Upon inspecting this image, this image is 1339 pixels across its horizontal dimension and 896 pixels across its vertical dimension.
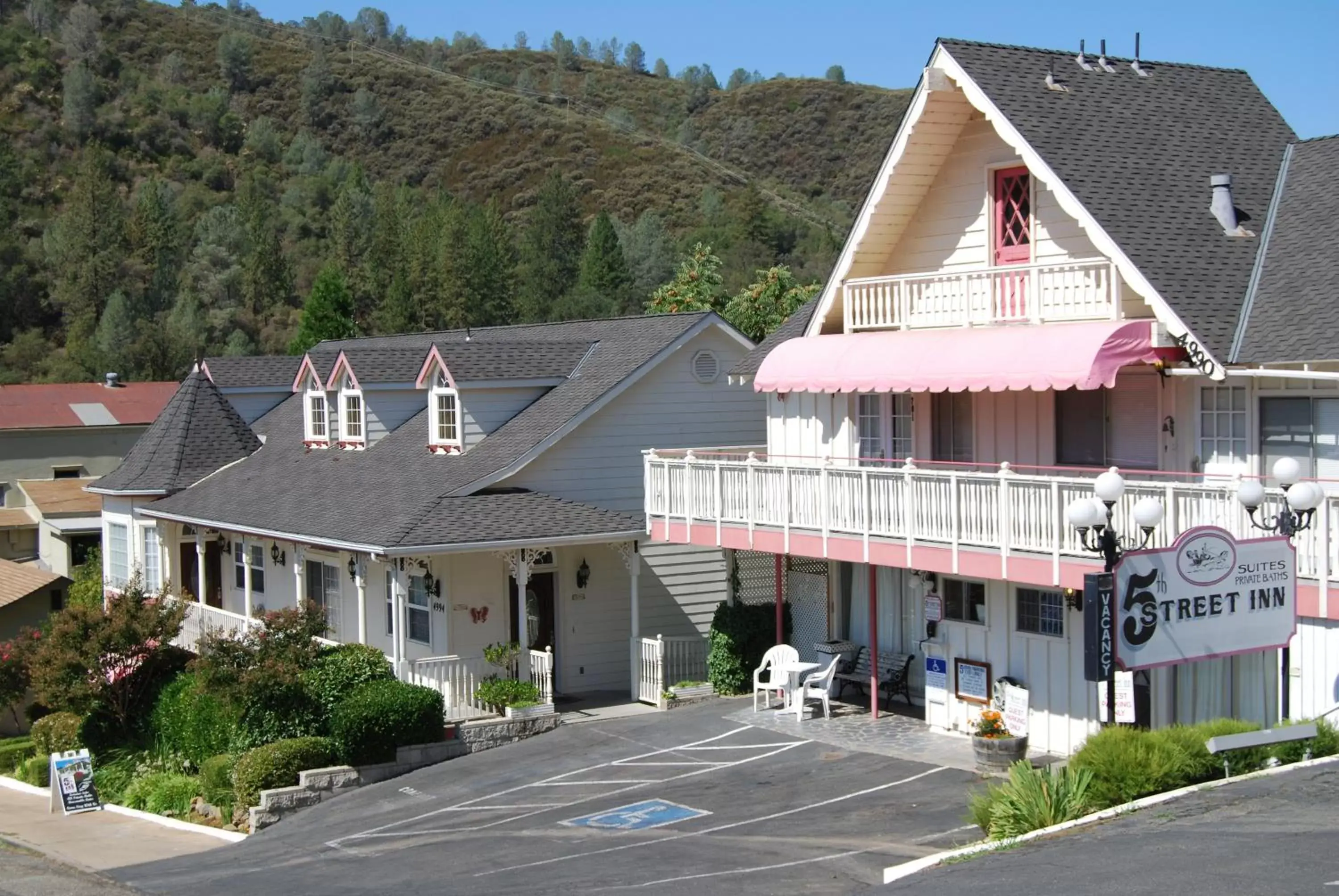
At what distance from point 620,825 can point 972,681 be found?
5921 mm

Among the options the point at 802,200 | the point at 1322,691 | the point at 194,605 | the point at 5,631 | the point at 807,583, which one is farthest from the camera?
the point at 802,200

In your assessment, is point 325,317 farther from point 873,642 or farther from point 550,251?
point 550,251

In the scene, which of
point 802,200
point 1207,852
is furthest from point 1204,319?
point 802,200

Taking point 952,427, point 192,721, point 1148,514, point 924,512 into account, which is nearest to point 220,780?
point 192,721

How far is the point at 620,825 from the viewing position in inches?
766

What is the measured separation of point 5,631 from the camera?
38656 mm

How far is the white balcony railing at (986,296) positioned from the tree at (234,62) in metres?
150

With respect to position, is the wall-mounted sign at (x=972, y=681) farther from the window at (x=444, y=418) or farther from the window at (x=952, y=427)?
the window at (x=444, y=418)

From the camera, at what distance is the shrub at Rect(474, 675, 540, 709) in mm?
26000

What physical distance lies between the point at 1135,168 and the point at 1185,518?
221 inches

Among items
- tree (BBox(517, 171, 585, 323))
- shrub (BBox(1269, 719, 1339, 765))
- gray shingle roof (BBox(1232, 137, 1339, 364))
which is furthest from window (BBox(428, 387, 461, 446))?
tree (BBox(517, 171, 585, 323))

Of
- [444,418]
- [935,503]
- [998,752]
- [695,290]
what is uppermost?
[695,290]

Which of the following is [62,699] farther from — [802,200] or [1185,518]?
[802,200]

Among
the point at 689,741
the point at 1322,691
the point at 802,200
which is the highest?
the point at 802,200
